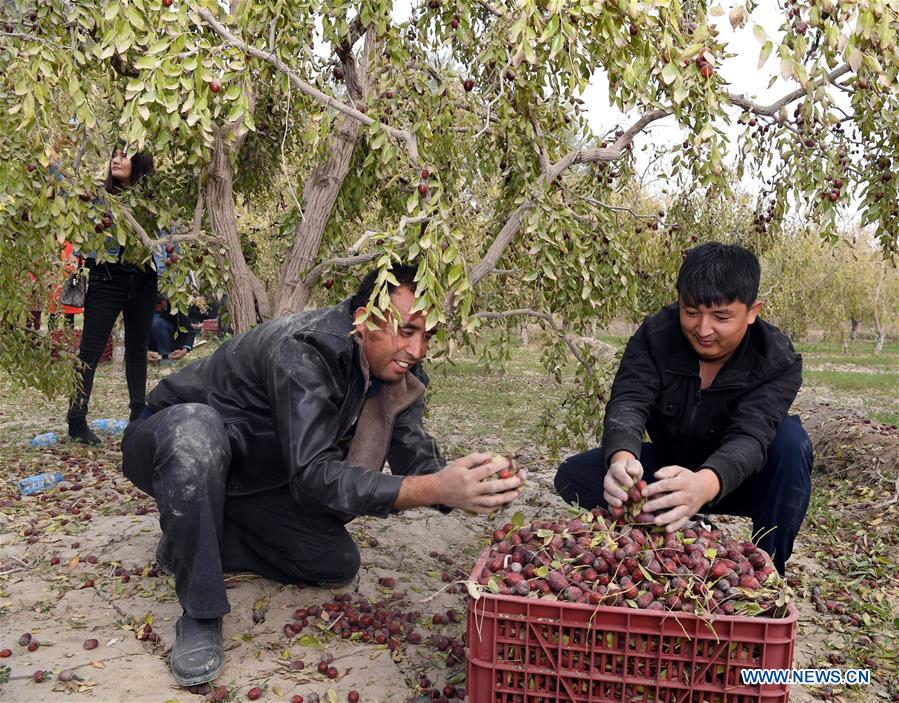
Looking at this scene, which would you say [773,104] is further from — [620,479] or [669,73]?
[620,479]

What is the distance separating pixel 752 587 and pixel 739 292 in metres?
1.14

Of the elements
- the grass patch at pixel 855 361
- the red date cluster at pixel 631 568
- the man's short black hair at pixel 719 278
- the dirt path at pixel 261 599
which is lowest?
the dirt path at pixel 261 599

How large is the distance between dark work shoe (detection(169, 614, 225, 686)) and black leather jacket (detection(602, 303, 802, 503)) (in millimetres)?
1474

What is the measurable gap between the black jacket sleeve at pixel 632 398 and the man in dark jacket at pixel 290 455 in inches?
26.7

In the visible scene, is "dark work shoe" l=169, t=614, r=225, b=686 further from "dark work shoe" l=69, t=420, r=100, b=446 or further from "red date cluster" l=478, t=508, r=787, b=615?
"dark work shoe" l=69, t=420, r=100, b=446

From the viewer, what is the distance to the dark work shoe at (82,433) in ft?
18.6

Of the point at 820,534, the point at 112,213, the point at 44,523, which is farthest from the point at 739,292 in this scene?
the point at 44,523

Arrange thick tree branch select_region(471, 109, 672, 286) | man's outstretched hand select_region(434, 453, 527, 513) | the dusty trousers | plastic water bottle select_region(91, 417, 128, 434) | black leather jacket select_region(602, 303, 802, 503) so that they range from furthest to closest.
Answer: plastic water bottle select_region(91, 417, 128, 434)
thick tree branch select_region(471, 109, 672, 286)
black leather jacket select_region(602, 303, 802, 503)
the dusty trousers
man's outstretched hand select_region(434, 453, 527, 513)

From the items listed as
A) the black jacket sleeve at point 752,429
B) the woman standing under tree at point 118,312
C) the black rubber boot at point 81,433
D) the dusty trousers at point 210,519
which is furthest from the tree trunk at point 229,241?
the black jacket sleeve at point 752,429

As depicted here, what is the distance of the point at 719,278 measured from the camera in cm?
279

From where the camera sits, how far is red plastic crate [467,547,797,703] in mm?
1902

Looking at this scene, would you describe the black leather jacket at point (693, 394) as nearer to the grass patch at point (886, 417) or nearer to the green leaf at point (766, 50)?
the green leaf at point (766, 50)

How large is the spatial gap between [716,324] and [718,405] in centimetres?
38

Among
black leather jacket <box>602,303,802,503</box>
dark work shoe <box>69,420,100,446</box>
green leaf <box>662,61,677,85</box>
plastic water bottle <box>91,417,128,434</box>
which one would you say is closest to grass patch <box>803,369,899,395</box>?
black leather jacket <box>602,303,802,503</box>
